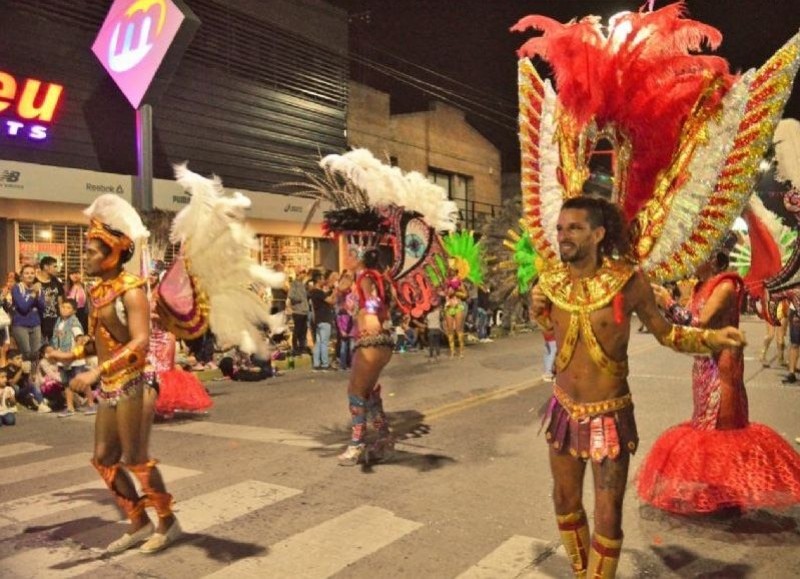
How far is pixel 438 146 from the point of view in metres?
29.8

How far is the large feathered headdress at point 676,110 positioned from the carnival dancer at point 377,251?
125 inches

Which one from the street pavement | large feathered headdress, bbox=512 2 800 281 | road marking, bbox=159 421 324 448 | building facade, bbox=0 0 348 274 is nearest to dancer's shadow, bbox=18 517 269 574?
the street pavement

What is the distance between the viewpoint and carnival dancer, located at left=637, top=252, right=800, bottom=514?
4.79 meters

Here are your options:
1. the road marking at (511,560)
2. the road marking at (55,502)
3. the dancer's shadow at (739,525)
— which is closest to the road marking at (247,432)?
the road marking at (55,502)

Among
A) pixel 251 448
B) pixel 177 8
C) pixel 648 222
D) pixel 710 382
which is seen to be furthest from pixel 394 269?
pixel 177 8

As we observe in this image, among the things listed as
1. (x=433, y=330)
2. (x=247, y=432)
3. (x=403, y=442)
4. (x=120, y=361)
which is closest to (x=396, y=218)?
(x=403, y=442)

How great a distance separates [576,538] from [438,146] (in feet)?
88.9

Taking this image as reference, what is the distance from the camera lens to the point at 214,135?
19.7 metres

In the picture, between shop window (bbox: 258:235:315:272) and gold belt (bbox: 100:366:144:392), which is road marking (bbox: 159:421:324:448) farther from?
shop window (bbox: 258:235:315:272)

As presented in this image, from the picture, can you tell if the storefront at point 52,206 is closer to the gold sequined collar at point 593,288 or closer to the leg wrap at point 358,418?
the leg wrap at point 358,418

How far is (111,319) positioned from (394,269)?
12.5 ft

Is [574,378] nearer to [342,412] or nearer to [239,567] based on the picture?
[239,567]

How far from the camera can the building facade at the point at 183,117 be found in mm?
14953

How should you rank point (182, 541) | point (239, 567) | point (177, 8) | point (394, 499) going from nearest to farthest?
point (239, 567)
point (182, 541)
point (394, 499)
point (177, 8)
